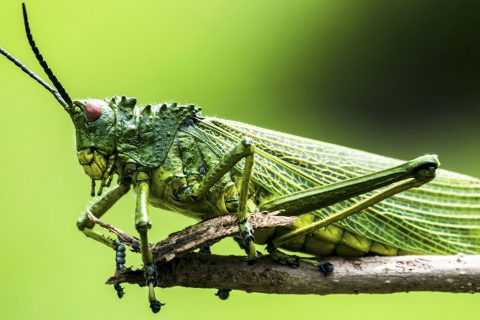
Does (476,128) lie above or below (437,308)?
above

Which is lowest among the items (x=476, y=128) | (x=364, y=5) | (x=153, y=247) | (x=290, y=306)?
(x=153, y=247)

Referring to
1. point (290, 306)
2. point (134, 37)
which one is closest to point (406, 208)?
point (290, 306)

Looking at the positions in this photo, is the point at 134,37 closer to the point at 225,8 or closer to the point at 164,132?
the point at 225,8

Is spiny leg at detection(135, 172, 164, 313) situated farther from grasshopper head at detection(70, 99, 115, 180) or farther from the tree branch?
grasshopper head at detection(70, 99, 115, 180)

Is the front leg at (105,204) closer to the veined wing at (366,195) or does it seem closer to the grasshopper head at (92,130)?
the grasshopper head at (92,130)

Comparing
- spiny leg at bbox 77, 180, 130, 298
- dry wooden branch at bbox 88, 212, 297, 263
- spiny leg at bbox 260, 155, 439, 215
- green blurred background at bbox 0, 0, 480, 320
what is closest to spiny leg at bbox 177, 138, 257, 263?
dry wooden branch at bbox 88, 212, 297, 263

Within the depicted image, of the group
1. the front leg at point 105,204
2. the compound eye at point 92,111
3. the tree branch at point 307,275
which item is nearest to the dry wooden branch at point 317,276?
the tree branch at point 307,275

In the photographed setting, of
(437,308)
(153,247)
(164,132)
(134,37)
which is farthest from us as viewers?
(134,37)
